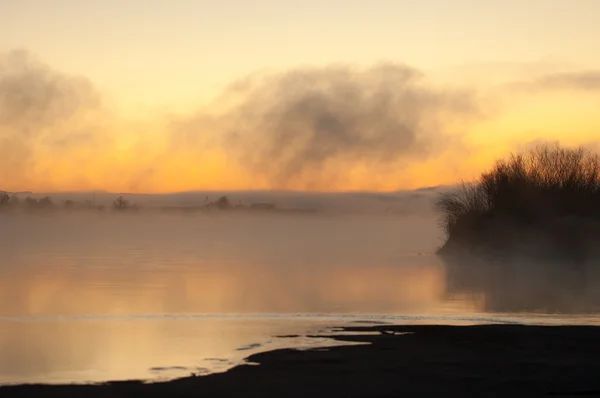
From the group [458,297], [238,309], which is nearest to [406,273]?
[458,297]

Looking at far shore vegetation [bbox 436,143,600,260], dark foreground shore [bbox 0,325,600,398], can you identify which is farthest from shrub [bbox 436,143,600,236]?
dark foreground shore [bbox 0,325,600,398]

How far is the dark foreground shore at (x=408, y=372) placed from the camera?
13.0 metres

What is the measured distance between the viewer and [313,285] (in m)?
35.3

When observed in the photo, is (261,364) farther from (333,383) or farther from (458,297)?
(458,297)

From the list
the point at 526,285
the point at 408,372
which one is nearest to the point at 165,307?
the point at 408,372

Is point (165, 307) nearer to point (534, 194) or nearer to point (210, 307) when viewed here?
point (210, 307)

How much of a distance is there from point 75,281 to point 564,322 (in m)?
20.1

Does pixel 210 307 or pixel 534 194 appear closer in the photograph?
pixel 210 307

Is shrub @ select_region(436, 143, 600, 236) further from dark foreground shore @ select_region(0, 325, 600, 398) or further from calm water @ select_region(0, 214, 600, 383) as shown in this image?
dark foreground shore @ select_region(0, 325, 600, 398)

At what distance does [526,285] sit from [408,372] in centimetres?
2251

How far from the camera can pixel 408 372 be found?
47.5ft

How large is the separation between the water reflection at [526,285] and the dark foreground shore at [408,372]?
27.5 ft

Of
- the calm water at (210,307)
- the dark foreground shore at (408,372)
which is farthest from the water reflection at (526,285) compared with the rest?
the dark foreground shore at (408,372)

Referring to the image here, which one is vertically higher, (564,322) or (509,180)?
(509,180)
